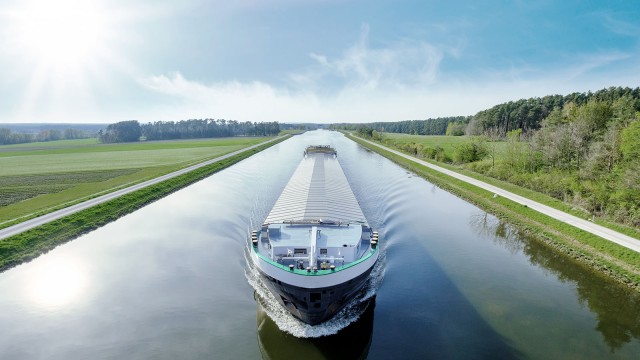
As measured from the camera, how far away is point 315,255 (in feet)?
48.8

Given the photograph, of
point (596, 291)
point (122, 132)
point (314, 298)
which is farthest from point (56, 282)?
point (122, 132)

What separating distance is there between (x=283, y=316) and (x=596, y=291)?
1672 centimetres

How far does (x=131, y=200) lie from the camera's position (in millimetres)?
34500

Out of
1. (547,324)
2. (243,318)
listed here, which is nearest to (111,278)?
(243,318)

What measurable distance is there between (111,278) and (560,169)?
4650 cm

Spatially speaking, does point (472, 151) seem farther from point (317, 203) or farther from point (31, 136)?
point (31, 136)

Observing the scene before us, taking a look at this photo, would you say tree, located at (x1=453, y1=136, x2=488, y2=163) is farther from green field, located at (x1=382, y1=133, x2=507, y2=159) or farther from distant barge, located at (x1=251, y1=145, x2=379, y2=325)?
distant barge, located at (x1=251, y1=145, x2=379, y2=325)

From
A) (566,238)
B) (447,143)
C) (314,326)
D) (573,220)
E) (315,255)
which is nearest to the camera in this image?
(314,326)

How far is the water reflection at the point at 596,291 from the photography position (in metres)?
14.8

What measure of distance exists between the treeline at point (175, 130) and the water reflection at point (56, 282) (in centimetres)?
14248

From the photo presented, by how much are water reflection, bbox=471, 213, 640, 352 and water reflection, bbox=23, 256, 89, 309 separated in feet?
82.2

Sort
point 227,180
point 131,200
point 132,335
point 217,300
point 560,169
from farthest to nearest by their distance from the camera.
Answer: point 227,180, point 560,169, point 131,200, point 217,300, point 132,335

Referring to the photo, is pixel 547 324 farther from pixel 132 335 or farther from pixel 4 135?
pixel 4 135

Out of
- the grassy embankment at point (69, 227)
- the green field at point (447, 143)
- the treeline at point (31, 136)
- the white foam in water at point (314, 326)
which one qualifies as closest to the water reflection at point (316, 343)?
the white foam in water at point (314, 326)
